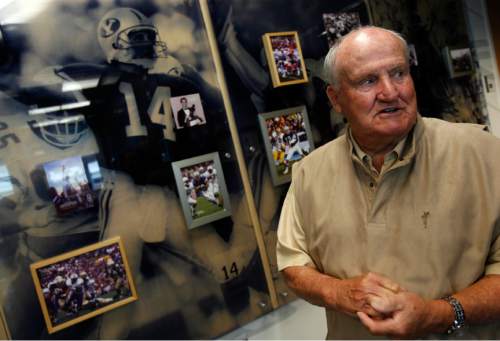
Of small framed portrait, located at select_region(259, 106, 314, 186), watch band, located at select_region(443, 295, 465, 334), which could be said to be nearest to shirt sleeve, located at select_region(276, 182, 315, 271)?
watch band, located at select_region(443, 295, 465, 334)

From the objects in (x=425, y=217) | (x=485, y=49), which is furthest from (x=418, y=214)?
(x=485, y=49)

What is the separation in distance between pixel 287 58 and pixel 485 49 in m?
1.82

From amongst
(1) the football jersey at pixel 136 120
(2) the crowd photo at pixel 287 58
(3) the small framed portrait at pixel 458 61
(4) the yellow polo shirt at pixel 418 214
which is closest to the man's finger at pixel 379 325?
(4) the yellow polo shirt at pixel 418 214

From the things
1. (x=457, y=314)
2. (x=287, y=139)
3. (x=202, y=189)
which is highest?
(x=287, y=139)

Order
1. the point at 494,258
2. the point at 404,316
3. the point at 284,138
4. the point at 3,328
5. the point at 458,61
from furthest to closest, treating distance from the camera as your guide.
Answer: the point at 458,61 < the point at 284,138 < the point at 3,328 < the point at 494,258 < the point at 404,316

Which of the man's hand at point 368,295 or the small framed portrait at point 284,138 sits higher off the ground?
the small framed portrait at point 284,138

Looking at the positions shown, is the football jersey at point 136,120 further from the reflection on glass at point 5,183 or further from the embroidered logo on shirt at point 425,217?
the embroidered logo on shirt at point 425,217

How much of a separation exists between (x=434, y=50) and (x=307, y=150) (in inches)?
51.6

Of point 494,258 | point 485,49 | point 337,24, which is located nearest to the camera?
point 494,258

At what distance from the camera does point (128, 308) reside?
5.27 feet

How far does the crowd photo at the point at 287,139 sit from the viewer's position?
2.06 meters

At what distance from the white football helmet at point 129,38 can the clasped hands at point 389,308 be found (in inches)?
46.7

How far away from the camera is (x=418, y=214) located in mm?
1181

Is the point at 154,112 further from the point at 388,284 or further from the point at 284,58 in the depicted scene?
the point at 388,284
